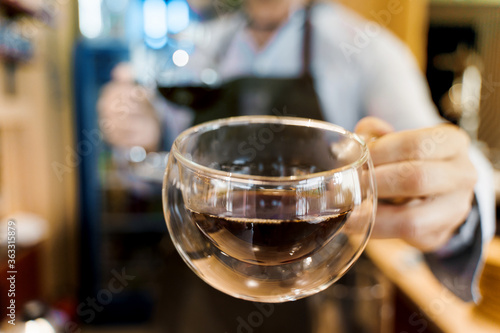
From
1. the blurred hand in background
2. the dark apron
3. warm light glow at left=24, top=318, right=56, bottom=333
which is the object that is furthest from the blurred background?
warm light glow at left=24, top=318, right=56, bottom=333

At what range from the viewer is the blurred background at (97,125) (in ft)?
6.47

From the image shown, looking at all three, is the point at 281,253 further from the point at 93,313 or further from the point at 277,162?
the point at 93,313

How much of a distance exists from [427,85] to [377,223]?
6.98 ft

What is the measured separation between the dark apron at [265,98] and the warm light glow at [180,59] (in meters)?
0.23

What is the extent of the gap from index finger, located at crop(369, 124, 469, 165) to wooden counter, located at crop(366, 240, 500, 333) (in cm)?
50

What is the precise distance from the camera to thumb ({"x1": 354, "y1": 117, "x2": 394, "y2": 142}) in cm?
36

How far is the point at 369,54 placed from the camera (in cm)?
115

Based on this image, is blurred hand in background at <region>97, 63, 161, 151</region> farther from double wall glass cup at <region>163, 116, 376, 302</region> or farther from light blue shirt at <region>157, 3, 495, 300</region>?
double wall glass cup at <region>163, 116, 376, 302</region>

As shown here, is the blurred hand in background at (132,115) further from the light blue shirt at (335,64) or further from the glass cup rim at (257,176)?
the glass cup rim at (257,176)

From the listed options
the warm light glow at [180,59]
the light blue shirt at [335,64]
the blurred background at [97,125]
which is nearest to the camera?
the light blue shirt at [335,64]

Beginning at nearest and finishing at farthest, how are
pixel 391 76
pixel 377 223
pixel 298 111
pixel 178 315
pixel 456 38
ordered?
pixel 377 223
pixel 391 76
pixel 298 111
pixel 178 315
pixel 456 38

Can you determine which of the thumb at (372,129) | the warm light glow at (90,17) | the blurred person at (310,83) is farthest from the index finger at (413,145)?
the warm light glow at (90,17)

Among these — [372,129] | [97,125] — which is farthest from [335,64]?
[97,125]

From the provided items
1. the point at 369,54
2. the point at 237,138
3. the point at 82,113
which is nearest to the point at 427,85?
the point at 369,54
